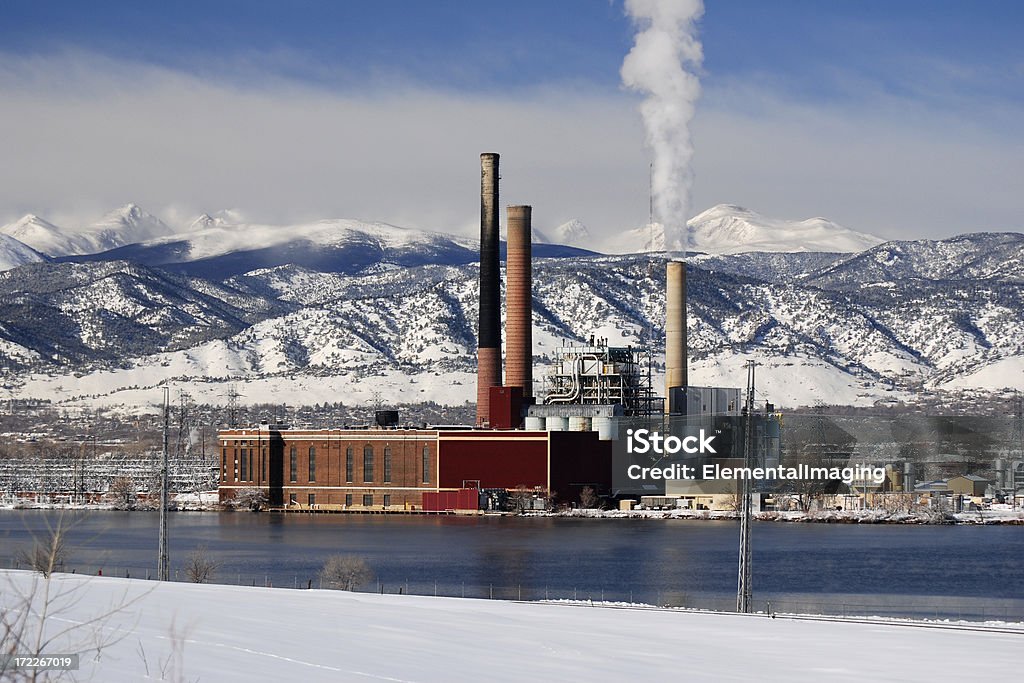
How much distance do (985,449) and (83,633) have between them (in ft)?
386

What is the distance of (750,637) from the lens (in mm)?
30234

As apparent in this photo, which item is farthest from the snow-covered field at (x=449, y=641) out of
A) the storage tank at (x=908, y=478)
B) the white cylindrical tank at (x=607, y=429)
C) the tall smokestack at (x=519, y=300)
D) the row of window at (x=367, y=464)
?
the storage tank at (x=908, y=478)

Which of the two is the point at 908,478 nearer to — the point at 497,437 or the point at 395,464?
the point at 497,437

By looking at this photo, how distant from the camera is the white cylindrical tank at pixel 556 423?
119 m

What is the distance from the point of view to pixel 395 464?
395ft

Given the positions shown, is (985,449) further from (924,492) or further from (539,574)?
(539,574)

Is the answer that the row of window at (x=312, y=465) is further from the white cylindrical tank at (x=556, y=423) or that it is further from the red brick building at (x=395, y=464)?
the white cylindrical tank at (x=556, y=423)

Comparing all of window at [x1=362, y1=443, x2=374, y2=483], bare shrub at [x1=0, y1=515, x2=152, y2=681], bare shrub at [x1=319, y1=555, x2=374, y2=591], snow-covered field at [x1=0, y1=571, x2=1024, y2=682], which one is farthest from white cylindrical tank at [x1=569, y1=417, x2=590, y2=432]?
bare shrub at [x1=0, y1=515, x2=152, y2=681]

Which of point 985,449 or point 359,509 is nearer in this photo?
point 359,509

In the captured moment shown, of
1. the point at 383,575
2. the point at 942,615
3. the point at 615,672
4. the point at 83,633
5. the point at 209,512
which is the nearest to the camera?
the point at 83,633

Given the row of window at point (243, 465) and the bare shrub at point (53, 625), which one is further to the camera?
the row of window at point (243, 465)

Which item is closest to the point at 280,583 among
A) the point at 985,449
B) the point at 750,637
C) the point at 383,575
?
the point at 383,575

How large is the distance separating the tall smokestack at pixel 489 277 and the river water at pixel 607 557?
13.4 meters

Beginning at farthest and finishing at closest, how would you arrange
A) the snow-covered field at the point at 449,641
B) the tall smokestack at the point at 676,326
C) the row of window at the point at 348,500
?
1. the tall smokestack at the point at 676,326
2. the row of window at the point at 348,500
3. the snow-covered field at the point at 449,641
